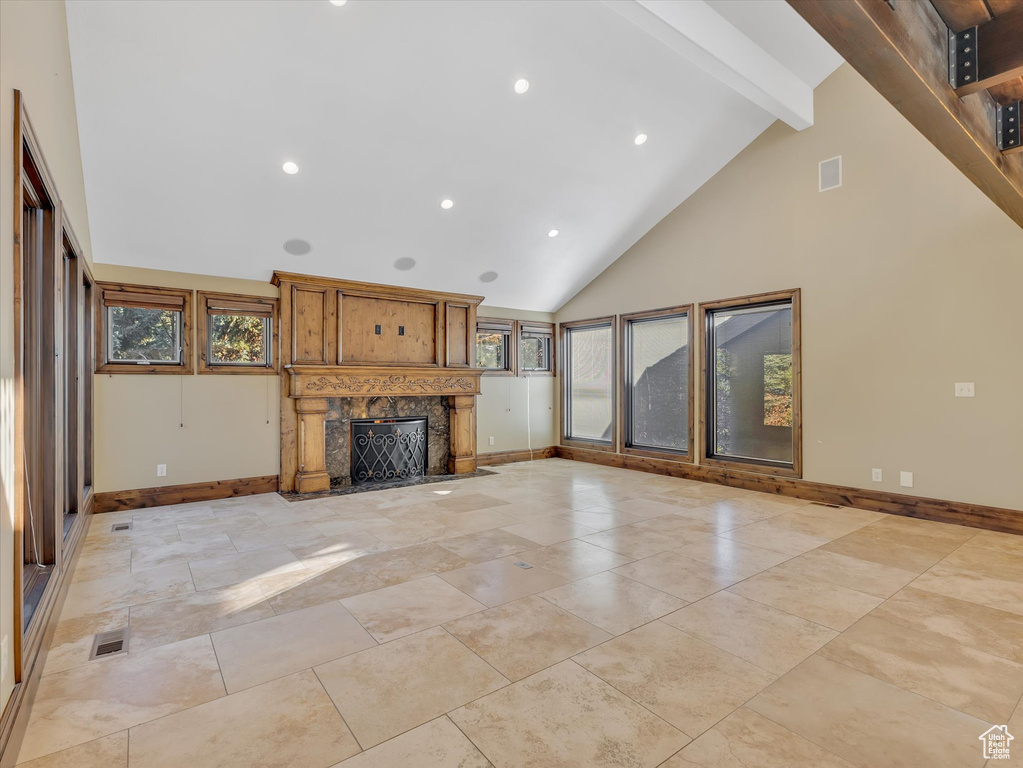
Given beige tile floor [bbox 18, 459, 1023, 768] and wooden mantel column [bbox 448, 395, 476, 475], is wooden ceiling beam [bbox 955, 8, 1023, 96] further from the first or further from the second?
wooden mantel column [bbox 448, 395, 476, 475]

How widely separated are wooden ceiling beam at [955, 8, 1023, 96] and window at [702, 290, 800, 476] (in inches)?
160

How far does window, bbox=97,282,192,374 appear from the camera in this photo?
5324 millimetres

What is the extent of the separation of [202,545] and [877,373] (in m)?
6.19

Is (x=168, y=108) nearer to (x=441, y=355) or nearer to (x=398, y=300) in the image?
(x=398, y=300)

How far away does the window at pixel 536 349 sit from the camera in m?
8.58

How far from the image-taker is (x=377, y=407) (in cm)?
694

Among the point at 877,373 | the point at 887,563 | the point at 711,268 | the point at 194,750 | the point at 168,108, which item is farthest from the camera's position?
the point at 711,268

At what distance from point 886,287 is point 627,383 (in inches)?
135

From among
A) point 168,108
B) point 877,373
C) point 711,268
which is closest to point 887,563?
point 877,373

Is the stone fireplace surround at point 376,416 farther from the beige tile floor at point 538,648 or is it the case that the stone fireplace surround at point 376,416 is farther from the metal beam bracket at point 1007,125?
the metal beam bracket at point 1007,125

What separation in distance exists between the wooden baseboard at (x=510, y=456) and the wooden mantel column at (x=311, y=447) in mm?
2473

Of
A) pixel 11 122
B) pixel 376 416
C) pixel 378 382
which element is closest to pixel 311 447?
pixel 376 416

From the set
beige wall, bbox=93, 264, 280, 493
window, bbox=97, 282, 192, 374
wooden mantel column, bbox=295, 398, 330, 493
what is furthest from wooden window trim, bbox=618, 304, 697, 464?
window, bbox=97, 282, 192, 374

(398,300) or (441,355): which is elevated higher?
(398,300)
